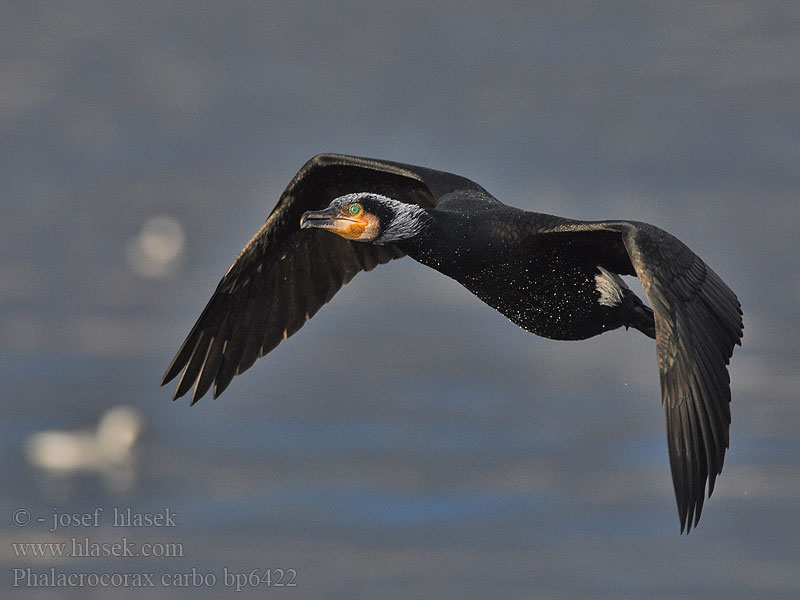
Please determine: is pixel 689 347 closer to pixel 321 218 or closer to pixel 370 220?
pixel 370 220

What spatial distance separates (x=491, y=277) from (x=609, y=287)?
3.16ft

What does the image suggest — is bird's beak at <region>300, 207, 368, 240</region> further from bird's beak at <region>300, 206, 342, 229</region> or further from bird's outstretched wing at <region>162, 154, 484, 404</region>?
bird's outstretched wing at <region>162, 154, 484, 404</region>

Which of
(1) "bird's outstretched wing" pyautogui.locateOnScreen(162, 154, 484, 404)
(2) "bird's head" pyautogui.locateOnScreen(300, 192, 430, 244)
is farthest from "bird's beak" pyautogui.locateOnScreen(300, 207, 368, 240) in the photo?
(1) "bird's outstretched wing" pyautogui.locateOnScreen(162, 154, 484, 404)

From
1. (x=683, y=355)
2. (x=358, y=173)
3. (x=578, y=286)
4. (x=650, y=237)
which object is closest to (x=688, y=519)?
(x=683, y=355)

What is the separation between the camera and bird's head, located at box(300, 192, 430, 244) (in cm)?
916

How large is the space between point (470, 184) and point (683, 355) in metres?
3.44

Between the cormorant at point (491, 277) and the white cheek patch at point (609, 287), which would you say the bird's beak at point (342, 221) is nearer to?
the cormorant at point (491, 277)

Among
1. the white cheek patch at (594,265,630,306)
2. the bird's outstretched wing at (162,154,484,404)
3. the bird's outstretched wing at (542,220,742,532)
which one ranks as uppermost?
the bird's outstretched wing at (162,154,484,404)

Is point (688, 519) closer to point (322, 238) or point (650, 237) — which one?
point (650, 237)

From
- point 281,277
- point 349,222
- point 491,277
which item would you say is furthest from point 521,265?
point 281,277

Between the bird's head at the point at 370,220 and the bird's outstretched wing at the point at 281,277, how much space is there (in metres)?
1.47

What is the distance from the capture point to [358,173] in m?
10.8

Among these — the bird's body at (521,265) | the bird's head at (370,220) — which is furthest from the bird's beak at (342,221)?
the bird's body at (521,265)

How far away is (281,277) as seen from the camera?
1119cm
